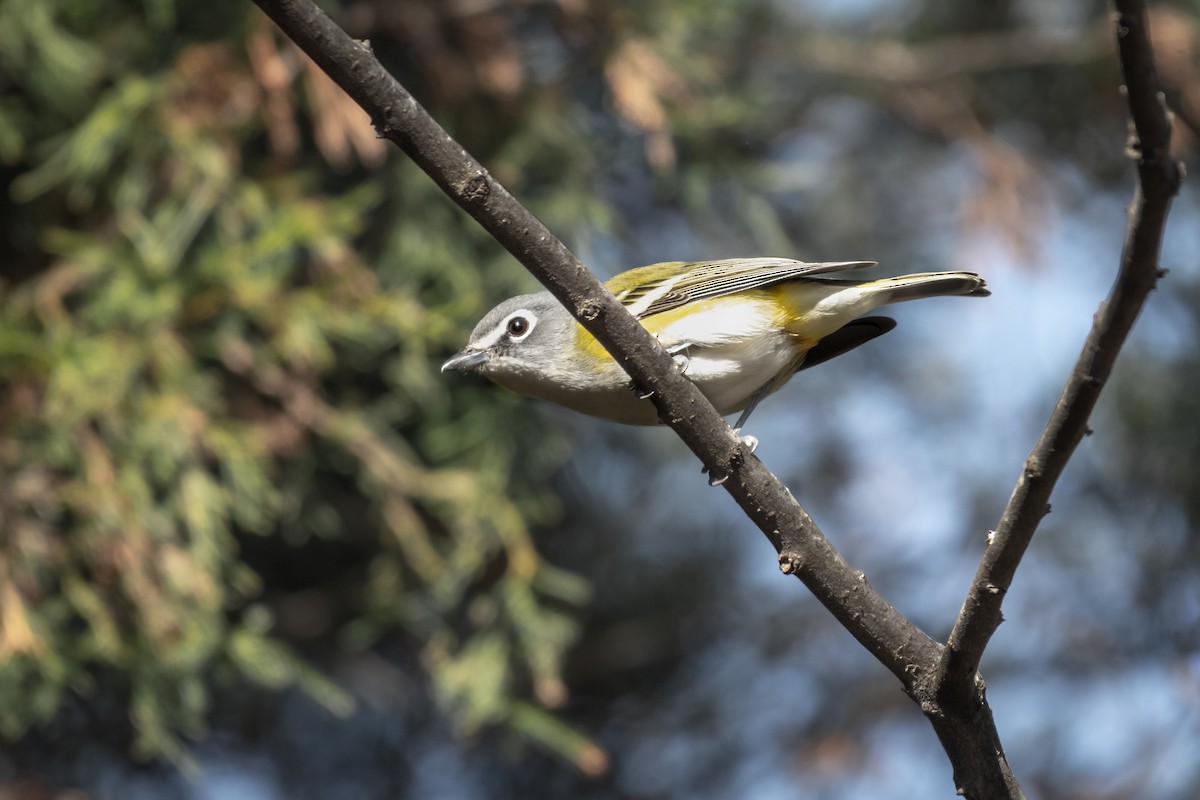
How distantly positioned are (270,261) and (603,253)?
1.12 metres

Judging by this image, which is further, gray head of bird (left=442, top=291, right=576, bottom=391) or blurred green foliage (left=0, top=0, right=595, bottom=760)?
blurred green foliage (left=0, top=0, right=595, bottom=760)

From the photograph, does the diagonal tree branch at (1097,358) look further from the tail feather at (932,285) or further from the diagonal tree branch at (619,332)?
the tail feather at (932,285)

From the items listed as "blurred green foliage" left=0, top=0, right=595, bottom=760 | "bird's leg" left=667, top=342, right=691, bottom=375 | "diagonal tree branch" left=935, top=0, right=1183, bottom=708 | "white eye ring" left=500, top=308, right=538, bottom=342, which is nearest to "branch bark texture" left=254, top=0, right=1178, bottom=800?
"diagonal tree branch" left=935, top=0, right=1183, bottom=708

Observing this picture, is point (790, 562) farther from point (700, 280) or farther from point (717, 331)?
point (700, 280)

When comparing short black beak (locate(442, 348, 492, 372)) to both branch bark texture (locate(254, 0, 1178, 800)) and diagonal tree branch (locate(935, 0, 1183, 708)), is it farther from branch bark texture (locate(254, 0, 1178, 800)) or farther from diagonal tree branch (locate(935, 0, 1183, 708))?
diagonal tree branch (locate(935, 0, 1183, 708))

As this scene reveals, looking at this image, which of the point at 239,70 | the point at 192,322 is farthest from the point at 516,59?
the point at 192,322

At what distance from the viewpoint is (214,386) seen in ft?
12.1

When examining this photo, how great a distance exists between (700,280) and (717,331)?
268 mm

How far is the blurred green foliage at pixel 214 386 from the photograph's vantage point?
11.1ft

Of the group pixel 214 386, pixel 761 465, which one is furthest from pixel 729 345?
pixel 214 386

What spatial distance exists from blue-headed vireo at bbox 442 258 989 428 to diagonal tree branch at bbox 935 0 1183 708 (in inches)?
36.8

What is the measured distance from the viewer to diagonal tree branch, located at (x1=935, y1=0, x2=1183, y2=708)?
4.20 feet

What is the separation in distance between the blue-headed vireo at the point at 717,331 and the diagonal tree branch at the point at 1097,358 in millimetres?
934

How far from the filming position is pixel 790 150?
5289mm
